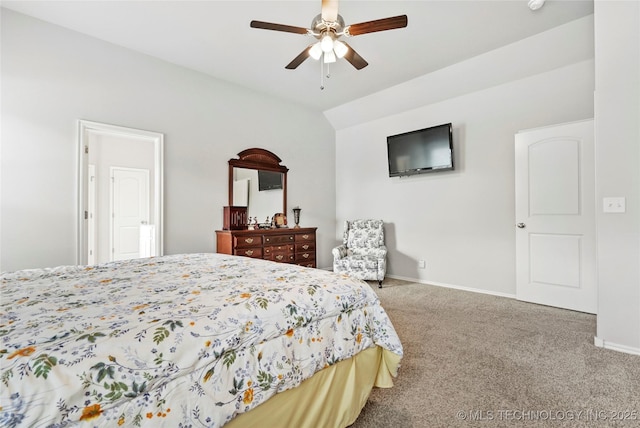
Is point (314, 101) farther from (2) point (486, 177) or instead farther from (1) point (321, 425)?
(1) point (321, 425)

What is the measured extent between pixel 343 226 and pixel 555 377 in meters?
3.86

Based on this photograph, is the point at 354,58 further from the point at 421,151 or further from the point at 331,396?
the point at 331,396

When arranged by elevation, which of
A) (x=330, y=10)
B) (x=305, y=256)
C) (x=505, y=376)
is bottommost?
(x=505, y=376)

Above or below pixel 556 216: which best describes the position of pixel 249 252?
below

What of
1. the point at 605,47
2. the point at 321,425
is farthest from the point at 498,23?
the point at 321,425

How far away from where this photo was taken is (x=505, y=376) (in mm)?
1882

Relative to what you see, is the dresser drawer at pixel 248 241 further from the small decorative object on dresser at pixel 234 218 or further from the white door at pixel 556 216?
the white door at pixel 556 216

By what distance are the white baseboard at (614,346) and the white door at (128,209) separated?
6433mm

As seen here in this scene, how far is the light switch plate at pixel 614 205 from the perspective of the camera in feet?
7.20

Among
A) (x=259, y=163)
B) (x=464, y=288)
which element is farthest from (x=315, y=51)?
(x=464, y=288)

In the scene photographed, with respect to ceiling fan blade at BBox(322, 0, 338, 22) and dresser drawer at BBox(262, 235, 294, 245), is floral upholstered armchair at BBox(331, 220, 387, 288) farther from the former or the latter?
ceiling fan blade at BBox(322, 0, 338, 22)

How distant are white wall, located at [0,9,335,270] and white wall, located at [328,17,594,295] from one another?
75.3 inches

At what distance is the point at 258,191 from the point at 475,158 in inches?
122

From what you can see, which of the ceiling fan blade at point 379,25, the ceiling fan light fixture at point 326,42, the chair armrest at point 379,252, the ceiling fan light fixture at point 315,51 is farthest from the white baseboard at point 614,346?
the ceiling fan light fixture at point 315,51
